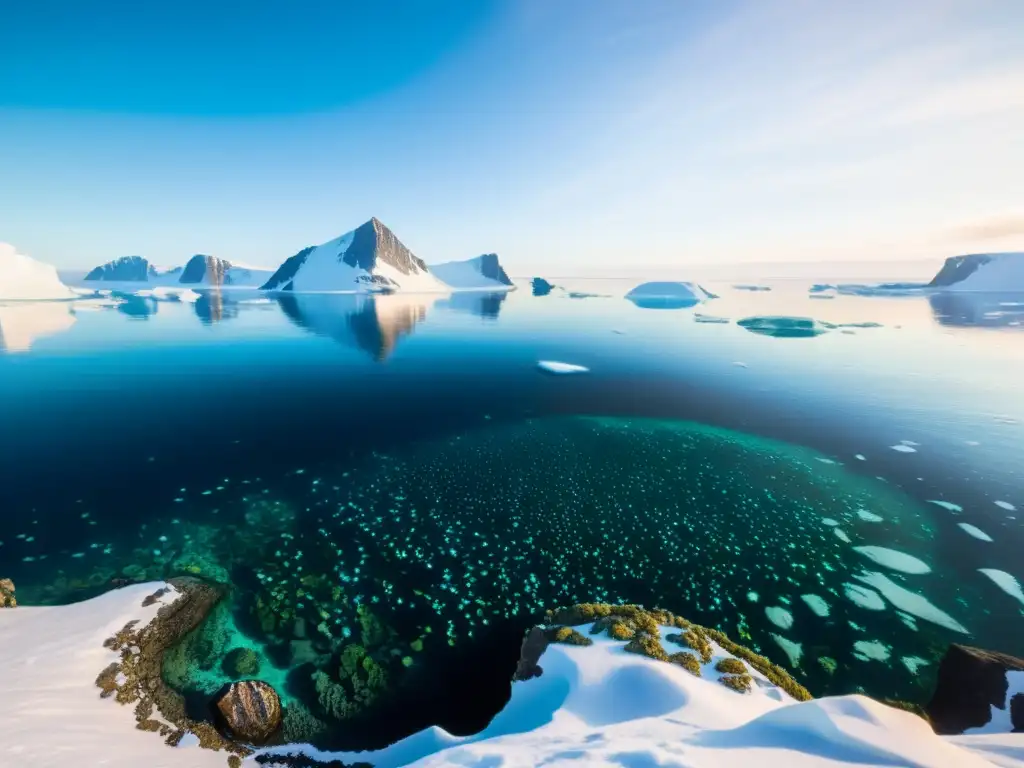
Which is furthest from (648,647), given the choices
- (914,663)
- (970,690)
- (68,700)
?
(68,700)

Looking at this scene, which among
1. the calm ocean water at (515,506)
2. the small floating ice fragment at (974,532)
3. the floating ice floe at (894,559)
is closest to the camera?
the calm ocean water at (515,506)

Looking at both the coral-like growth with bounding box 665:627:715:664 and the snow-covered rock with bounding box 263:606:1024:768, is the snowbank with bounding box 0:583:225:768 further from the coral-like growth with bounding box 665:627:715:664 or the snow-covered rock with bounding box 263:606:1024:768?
the coral-like growth with bounding box 665:627:715:664

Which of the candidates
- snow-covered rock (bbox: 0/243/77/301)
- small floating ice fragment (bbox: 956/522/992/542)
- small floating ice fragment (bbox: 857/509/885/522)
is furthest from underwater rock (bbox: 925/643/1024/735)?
snow-covered rock (bbox: 0/243/77/301)

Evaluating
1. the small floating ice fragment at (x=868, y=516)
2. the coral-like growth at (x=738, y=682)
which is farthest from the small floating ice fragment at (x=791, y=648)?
the small floating ice fragment at (x=868, y=516)

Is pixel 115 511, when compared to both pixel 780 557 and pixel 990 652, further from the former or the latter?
pixel 990 652

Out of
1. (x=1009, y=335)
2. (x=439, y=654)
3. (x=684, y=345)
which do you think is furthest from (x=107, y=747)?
(x=1009, y=335)

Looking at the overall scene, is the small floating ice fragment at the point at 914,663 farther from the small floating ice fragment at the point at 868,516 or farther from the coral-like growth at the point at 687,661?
the small floating ice fragment at the point at 868,516

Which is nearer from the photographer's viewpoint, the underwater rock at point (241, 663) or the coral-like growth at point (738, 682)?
the coral-like growth at point (738, 682)
